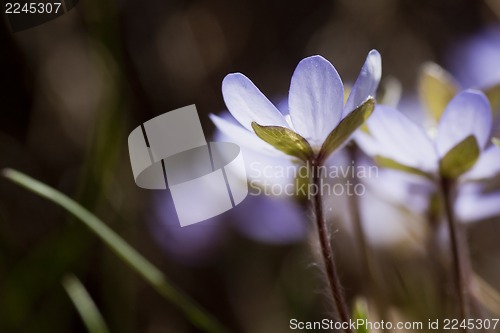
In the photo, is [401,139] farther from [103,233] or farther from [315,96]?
[103,233]

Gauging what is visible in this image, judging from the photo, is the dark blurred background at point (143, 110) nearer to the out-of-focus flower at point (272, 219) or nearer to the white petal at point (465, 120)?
the out-of-focus flower at point (272, 219)

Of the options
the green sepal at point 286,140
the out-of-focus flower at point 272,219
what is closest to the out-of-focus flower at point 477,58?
the out-of-focus flower at point 272,219

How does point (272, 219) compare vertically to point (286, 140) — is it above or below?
below

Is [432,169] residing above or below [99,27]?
below

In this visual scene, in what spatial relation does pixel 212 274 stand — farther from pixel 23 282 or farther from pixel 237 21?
pixel 237 21

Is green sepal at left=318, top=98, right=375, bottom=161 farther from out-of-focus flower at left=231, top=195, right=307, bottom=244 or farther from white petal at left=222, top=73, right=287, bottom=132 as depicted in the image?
out-of-focus flower at left=231, top=195, right=307, bottom=244

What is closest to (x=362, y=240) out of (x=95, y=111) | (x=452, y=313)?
(x=452, y=313)

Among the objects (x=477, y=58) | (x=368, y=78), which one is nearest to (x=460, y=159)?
(x=368, y=78)
